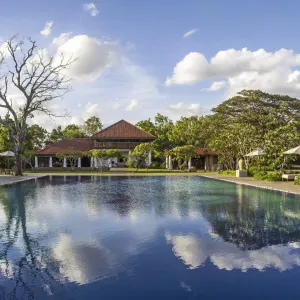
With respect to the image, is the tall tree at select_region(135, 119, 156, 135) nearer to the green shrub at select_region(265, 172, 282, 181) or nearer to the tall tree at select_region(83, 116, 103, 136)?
the tall tree at select_region(83, 116, 103, 136)

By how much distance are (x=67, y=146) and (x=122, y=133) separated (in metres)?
7.63

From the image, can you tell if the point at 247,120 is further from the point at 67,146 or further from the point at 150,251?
the point at 150,251

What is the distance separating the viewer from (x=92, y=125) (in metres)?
67.3

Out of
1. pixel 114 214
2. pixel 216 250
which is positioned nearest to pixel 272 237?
pixel 216 250

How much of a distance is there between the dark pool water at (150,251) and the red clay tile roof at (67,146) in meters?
31.8

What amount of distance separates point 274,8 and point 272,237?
10.5m

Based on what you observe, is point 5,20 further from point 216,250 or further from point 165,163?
point 165,163

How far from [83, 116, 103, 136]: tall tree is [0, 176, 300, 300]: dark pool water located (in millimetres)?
54496

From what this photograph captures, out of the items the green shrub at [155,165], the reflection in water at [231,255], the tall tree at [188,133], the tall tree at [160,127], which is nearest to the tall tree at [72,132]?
the tall tree at [160,127]

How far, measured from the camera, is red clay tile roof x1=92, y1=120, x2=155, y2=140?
46188mm

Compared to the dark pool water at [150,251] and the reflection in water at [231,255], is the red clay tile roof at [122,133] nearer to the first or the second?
the dark pool water at [150,251]

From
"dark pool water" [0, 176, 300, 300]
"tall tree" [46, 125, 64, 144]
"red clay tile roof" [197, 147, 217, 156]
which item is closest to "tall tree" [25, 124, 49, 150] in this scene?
"tall tree" [46, 125, 64, 144]

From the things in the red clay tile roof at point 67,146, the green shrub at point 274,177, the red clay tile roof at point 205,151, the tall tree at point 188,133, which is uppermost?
the tall tree at point 188,133

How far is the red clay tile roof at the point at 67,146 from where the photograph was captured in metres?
44.1
